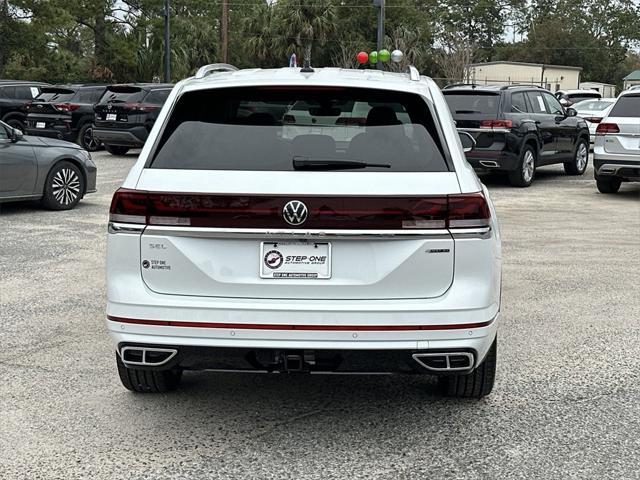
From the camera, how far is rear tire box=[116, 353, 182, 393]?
15.4 feet

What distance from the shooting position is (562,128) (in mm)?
16672

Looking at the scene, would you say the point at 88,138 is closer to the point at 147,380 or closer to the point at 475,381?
the point at 147,380

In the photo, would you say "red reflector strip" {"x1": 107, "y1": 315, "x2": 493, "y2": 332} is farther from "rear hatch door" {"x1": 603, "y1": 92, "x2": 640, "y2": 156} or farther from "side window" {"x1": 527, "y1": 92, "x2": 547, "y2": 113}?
"side window" {"x1": 527, "y1": 92, "x2": 547, "y2": 113}

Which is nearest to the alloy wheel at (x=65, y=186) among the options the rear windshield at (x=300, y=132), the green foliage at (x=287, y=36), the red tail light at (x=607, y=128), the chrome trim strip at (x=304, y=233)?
the green foliage at (x=287, y=36)

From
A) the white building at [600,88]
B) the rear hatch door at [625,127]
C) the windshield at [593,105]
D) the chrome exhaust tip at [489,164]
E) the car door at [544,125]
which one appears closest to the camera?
the rear hatch door at [625,127]

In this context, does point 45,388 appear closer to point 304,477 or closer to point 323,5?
point 304,477

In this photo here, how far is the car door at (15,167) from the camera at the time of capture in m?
11.0

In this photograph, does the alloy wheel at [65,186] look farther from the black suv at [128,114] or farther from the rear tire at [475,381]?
the rear tire at [475,381]

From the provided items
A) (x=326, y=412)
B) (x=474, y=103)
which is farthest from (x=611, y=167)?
(x=326, y=412)

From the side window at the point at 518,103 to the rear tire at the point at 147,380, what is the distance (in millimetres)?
11343

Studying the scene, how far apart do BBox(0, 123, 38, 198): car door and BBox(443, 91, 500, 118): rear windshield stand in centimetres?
691

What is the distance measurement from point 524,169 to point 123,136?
366 inches

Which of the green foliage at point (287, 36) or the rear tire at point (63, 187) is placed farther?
the green foliage at point (287, 36)

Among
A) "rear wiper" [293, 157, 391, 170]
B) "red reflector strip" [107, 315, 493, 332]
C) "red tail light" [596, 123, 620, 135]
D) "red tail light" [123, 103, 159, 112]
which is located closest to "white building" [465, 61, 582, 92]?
"red tail light" [123, 103, 159, 112]
